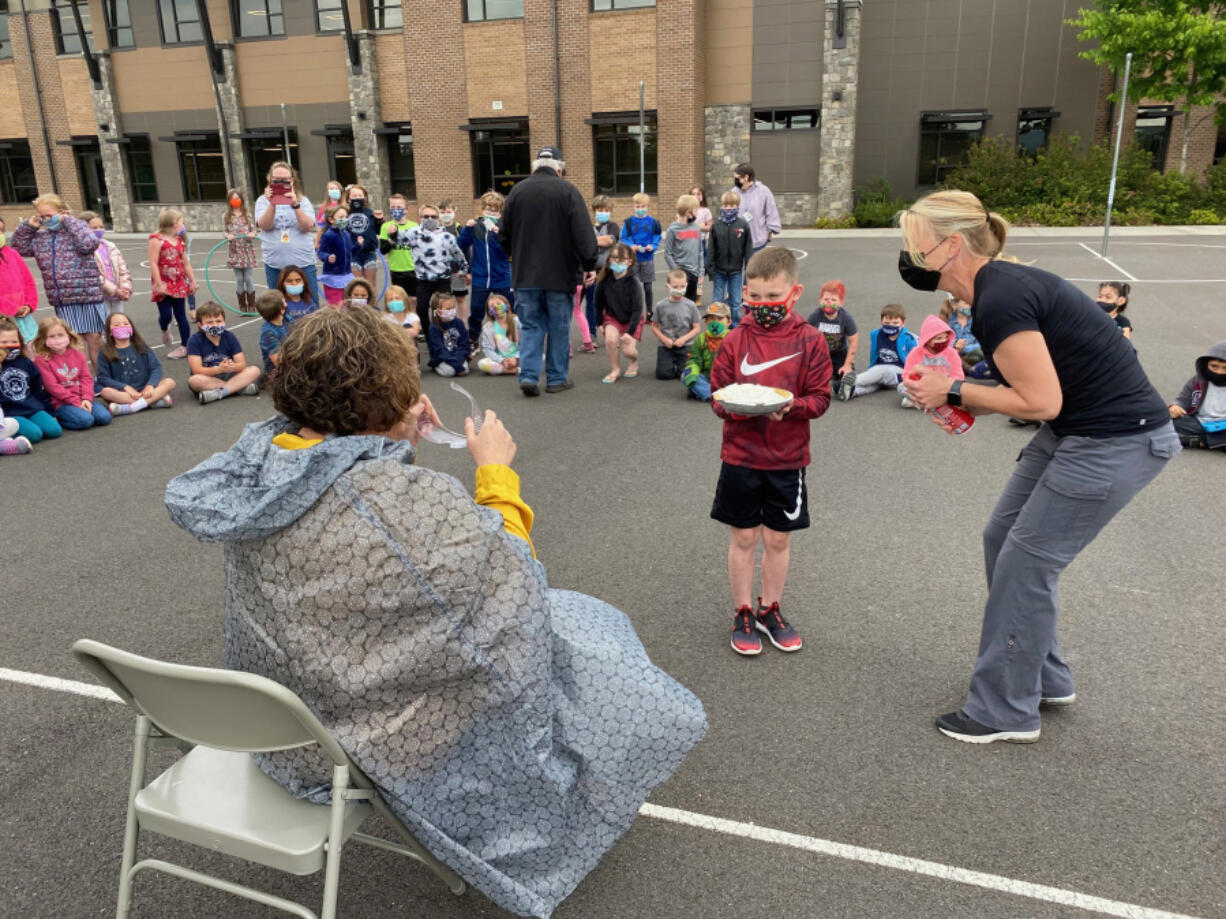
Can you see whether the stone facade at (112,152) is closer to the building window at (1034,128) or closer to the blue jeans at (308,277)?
the blue jeans at (308,277)

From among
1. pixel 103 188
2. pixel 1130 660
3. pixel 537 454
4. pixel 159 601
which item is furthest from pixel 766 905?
pixel 103 188

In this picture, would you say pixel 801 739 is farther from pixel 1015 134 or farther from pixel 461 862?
pixel 1015 134

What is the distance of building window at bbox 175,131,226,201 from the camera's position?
32500 millimetres

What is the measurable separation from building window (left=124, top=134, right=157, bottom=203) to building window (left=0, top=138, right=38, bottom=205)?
4.53m

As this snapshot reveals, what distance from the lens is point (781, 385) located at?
12.4 ft

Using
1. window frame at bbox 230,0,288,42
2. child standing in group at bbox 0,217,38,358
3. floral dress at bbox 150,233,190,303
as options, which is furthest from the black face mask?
window frame at bbox 230,0,288,42

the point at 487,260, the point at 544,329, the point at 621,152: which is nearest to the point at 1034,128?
the point at 621,152

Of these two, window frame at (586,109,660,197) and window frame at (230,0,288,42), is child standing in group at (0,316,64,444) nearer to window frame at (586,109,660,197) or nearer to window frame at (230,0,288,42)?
window frame at (586,109,660,197)

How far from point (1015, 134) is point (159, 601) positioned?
2955 cm

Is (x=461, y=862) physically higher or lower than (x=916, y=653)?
higher

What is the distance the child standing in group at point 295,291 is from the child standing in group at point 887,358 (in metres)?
5.70

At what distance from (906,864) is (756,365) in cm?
195

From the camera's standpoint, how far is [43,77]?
33.3 metres

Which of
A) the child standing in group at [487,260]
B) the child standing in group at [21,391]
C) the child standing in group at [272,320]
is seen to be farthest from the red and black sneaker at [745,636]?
the child standing in group at [487,260]
